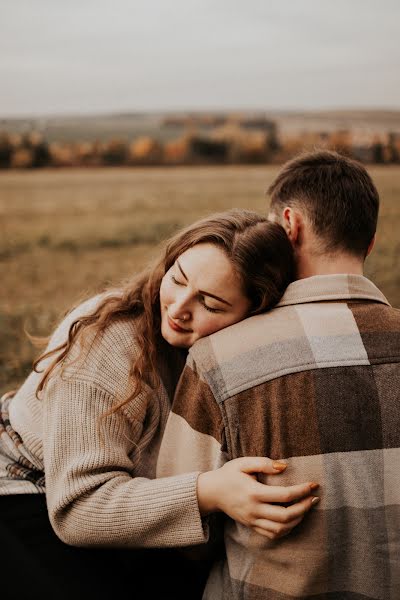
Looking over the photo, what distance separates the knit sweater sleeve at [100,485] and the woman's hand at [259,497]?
0.11 meters

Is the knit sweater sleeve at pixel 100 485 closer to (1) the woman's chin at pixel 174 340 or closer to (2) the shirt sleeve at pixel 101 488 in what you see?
(2) the shirt sleeve at pixel 101 488

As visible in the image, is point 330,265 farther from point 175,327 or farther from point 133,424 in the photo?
point 133,424

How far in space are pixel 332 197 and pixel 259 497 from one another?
0.92 m

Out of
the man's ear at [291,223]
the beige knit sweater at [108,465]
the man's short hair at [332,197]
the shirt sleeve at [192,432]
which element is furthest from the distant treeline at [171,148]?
the shirt sleeve at [192,432]

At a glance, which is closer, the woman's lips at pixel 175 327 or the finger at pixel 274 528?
the finger at pixel 274 528

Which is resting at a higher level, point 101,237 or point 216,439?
point 216,439

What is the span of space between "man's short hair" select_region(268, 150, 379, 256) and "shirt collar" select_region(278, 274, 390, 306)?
217 millimetres

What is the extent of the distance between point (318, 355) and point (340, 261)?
0.45 metres

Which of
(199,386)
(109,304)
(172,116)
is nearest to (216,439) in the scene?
(199,386)

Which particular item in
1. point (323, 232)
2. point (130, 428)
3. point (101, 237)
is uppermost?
point (323, 232)

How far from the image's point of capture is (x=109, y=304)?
1.92 meters

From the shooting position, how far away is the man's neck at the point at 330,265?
5.94 ft

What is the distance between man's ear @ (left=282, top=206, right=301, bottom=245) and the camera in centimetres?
191

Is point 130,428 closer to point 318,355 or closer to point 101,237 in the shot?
point 318,355
